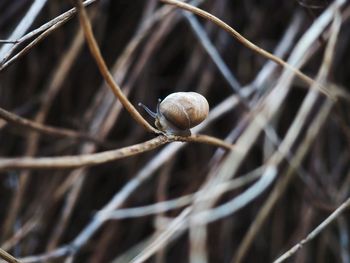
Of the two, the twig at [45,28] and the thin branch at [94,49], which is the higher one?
the twig at [45,28]

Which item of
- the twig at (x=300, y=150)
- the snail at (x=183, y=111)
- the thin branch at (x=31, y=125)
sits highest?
the thin branch at (x=31, y=125)

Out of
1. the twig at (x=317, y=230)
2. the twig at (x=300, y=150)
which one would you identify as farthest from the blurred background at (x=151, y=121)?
the twig at (x=317, y=230)

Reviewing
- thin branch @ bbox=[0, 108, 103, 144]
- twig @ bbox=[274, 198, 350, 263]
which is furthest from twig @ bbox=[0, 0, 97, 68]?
twig @ bbox=[274, 198, 350, 263]

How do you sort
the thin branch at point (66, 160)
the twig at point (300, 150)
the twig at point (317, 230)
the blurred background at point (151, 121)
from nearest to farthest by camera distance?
the thin branch at point (66, 160) < the twig at point (317, 230) < the twig at point (300, 150) < the blurred background at point (151, 121)

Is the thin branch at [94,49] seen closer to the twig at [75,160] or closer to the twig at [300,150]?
the twig at [75,160]

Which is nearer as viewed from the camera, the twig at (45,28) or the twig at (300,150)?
the twig at (45,28)

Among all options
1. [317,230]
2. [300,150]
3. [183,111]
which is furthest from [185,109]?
[300,150]

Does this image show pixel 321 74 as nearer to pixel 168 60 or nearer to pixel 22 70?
pixel 168 60

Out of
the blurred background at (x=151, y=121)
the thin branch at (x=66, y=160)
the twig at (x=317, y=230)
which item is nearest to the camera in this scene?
the thin branch at (x=66, y=160)
